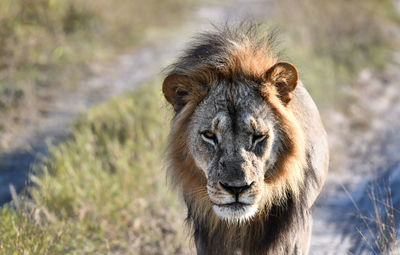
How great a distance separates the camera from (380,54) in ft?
34.2

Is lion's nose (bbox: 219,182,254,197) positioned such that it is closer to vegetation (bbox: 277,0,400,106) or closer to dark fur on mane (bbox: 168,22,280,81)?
dark fur on mane (bbox: 168,22,280,81)

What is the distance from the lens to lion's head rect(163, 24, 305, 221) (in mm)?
3264

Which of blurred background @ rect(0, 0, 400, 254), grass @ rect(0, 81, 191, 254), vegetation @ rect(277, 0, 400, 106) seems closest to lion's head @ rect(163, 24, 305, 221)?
grass @ rect(0, 81, 191, 254)

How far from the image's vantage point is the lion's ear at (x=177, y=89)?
3.61m

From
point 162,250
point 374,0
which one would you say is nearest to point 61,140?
point 162,250

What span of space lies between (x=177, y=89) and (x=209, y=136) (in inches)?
17.2

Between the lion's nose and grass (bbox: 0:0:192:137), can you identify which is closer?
the lion's nose

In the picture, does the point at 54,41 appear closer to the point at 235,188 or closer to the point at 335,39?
the point at 335,39

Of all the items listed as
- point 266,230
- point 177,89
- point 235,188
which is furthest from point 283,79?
point 266,230

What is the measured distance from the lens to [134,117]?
7.00 m

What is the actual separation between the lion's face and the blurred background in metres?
1.02

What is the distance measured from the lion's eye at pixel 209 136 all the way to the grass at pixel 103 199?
0.71 metres

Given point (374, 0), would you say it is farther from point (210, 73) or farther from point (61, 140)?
point (210, 73)

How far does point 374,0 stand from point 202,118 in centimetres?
1024
